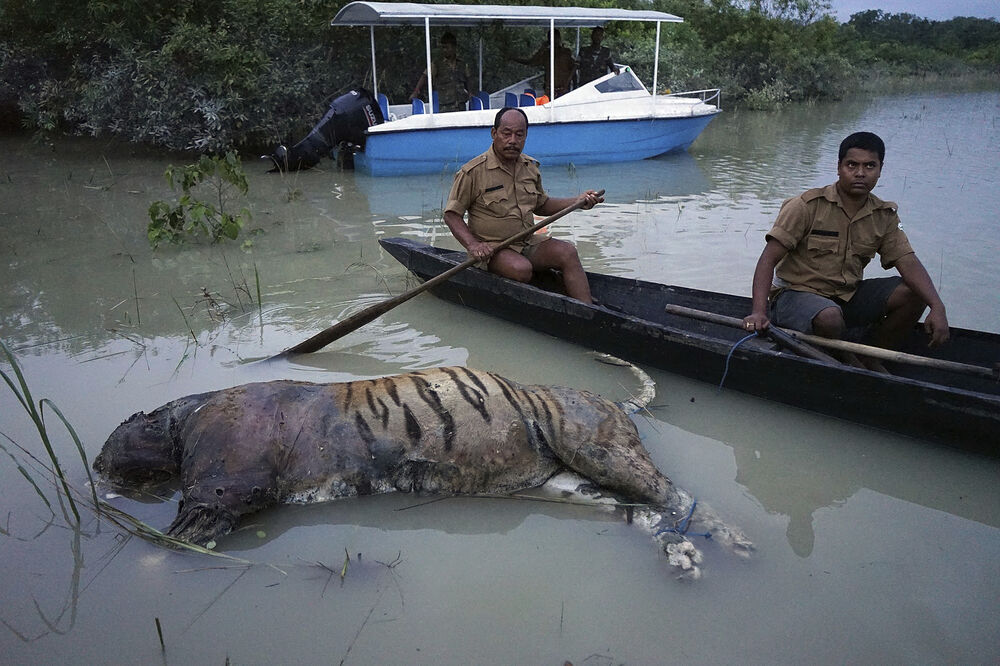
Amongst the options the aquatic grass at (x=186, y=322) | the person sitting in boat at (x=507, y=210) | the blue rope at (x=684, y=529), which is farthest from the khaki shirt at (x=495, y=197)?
the blue rope at (x=684, y=529)

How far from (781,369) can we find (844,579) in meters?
1.37

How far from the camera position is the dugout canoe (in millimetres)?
3596

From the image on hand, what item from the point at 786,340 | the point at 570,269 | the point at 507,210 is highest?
the point at 507,210

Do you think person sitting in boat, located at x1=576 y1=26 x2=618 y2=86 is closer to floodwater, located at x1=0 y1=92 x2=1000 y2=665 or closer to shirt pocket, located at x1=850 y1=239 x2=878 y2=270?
floodwater, located at x1=0 y1=92 x2=1000 y2=665

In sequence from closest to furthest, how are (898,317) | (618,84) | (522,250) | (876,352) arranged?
(876,352) → (898,317) → (522,250) → (618,84)

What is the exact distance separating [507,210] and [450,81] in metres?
7.77

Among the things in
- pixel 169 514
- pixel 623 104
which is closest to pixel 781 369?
pixel 169 514

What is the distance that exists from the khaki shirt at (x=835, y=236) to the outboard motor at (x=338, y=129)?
8.65 metres

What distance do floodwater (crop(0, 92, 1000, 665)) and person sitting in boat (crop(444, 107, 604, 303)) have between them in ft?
1.73

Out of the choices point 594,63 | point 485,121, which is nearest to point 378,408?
point 485,121

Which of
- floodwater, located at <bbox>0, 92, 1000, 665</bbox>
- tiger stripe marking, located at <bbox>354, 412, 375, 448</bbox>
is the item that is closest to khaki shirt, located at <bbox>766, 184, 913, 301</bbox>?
→ floodwater, located at <bbox>0, 92, 1000, 665</bbox>

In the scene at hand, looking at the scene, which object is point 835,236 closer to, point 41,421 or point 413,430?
point 413,430

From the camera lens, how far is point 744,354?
163 inches

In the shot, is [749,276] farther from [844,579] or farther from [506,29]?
[506,29]
